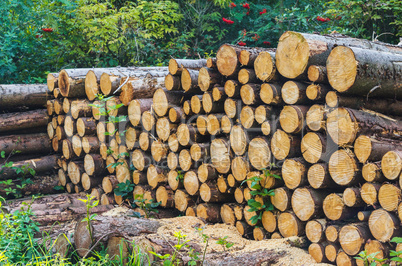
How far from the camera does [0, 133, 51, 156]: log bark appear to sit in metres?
5.29

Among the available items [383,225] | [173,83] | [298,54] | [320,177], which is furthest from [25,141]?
[383,225]

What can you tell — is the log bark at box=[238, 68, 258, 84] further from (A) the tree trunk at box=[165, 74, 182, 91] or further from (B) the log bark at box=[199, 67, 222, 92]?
(A) the tree trunk at box=[165, 74, 182, 91]

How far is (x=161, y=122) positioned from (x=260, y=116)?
127 centimetres

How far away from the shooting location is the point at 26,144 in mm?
5453

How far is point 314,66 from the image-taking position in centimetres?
284

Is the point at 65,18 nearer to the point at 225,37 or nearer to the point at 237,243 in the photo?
the point at 225,37

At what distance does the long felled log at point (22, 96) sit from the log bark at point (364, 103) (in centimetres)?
427

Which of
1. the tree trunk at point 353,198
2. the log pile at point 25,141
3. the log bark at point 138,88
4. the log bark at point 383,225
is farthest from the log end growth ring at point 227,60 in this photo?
the log pile at point 25,141

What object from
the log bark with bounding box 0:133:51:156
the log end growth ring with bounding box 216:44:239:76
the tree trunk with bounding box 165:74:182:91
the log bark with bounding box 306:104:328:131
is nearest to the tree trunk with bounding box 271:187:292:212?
the log bark with bounding box 306:104:328:131

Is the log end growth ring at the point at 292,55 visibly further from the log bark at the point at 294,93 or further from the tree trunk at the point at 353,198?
the tree trunk at the point at 353,198

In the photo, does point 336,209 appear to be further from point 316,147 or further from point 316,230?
point 316,147

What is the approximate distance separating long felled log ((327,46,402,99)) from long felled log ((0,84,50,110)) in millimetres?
4284

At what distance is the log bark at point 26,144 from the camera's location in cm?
529

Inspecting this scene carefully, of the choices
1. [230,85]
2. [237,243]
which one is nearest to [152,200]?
[237,243]
